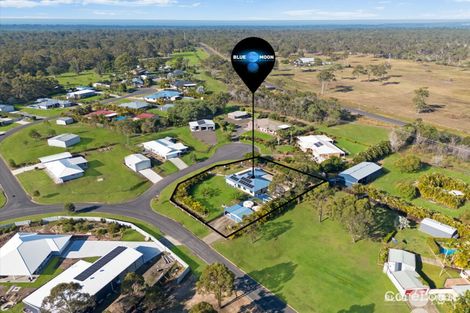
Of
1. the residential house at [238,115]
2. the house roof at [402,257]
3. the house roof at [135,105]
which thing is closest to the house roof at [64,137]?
the house roof at [135,105]

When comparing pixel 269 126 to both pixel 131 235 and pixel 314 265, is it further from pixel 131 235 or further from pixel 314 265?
pixel 314 265

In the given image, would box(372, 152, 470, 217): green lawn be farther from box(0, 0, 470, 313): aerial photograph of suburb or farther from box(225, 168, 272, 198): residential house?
box(225, 168, 272, 198): residential house

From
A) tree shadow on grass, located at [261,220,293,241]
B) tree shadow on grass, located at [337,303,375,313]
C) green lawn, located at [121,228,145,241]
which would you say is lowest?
tree shadow on grass, located at [337,303,375,313]

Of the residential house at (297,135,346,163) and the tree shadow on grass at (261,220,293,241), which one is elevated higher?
the residential house at (297,135,346,163)

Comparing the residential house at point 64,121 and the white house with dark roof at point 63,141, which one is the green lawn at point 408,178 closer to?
the white house with dark roof at point 63,141

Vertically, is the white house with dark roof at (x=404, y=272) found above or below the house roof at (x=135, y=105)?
below

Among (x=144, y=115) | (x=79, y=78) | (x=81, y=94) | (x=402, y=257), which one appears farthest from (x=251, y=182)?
(x=79, y=78)

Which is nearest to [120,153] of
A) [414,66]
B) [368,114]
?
A: [368,114]

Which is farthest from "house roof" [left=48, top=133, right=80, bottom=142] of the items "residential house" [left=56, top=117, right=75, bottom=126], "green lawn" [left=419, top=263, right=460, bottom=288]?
"green lawn" [left=419, top=263, right=460, bottom=288]
